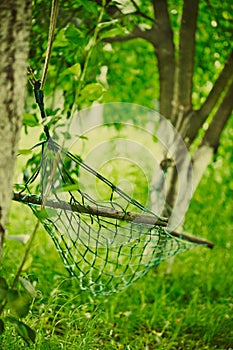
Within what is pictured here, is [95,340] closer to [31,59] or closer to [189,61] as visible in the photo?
[31,59]

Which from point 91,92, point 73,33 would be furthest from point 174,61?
point 91,92

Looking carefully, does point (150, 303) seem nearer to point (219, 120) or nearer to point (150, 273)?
point (150, 273)

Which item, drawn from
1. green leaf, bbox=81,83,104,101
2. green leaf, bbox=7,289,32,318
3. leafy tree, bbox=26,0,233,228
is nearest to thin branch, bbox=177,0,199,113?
Result: leafy tree, bbox=26,0,233,228

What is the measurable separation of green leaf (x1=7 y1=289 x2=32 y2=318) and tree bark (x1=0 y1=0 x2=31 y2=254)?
7.7 inches

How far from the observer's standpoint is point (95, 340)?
1986 millimetres

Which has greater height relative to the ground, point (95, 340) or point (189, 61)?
point (189, 61)

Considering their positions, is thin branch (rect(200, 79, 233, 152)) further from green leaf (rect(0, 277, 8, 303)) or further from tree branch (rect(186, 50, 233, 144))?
green leaf (rect(0, 277, 8, 303))

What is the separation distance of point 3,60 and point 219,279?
6.86ft

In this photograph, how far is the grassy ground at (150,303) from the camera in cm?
192

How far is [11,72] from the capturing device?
1017mm

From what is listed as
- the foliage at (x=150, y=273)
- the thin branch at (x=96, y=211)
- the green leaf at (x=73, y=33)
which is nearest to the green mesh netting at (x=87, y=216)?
the thin branch at (x=96, y=211)

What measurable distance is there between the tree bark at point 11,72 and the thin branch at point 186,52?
1553 mm

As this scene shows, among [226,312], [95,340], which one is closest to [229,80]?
[226,312]

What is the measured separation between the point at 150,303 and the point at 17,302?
1.54 metres
